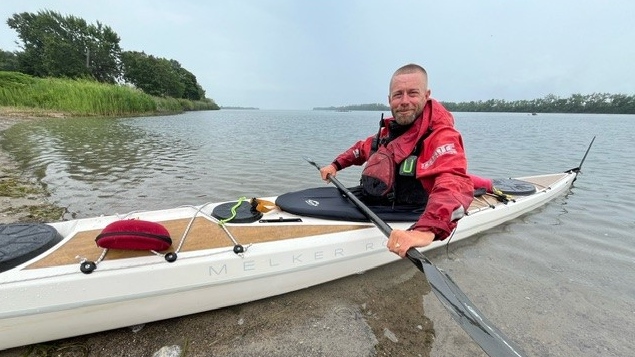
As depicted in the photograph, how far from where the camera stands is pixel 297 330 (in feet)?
7.95

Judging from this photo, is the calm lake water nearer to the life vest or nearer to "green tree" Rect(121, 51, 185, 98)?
the life vest

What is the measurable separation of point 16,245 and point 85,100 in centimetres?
2303

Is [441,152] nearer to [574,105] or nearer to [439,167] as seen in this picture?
[439,167]

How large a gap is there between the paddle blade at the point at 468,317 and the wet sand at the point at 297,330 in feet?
1.99

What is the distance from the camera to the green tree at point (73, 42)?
131 feet

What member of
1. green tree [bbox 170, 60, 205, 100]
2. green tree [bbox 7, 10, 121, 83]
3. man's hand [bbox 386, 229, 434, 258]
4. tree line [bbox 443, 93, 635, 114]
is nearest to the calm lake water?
man's hand [bbox 386, 229, 434, 258]

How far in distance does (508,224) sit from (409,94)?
3.28 m

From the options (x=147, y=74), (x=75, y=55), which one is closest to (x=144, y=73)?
(x=147, y=74)

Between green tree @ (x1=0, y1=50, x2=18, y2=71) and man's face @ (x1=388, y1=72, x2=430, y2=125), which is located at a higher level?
green tree @ (x1=0, y1=50, x2=18, y2=71)

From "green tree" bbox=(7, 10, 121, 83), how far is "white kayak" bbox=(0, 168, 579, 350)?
48.4 meters

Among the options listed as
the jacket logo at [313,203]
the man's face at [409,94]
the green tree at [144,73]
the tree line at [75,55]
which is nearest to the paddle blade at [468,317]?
the jacket logo at [313,203]

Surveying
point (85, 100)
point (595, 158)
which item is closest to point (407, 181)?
point (595, 158)

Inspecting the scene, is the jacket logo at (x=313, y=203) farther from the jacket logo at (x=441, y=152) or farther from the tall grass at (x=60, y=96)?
the tall grass at (x=60, y=96)

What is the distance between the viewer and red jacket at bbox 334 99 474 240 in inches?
88.8
